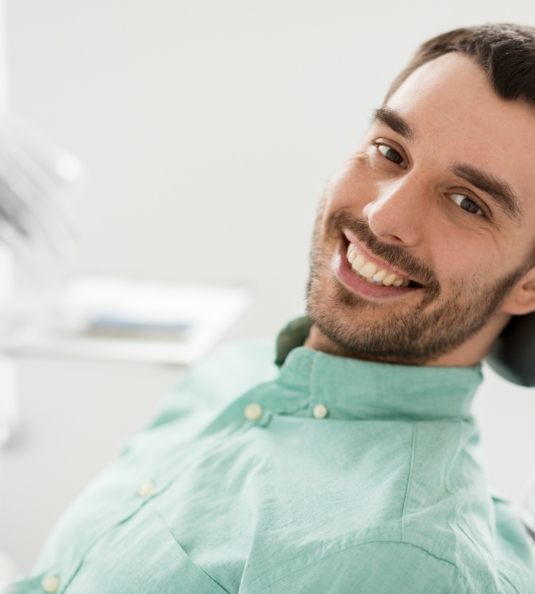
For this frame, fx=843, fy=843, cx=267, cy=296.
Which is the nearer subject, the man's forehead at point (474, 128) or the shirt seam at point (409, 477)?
the shirt seam at point (409, 477)

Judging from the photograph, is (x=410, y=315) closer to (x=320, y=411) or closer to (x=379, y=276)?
(x=379, y=276)

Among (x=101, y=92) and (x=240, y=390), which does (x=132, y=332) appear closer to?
(x=240, y=390)

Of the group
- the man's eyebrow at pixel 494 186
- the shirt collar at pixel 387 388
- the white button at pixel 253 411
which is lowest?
the white button at pixel 253 411

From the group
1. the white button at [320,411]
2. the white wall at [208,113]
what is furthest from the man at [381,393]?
the white wall at [208,113]

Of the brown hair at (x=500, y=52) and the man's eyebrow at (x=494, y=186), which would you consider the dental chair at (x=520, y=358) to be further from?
the brown hair at (x=500, y=52)

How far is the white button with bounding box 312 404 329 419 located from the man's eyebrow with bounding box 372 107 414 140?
35 cm

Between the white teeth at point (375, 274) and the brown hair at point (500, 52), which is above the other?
the brown hair at point (500, 52)

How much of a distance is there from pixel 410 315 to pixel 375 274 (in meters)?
0.07

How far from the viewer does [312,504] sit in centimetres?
88

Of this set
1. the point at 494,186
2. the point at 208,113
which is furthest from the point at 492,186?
the point at 208,113

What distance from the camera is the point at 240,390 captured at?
1.29 metres

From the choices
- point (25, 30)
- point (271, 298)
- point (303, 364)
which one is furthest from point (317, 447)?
point (25, 30)

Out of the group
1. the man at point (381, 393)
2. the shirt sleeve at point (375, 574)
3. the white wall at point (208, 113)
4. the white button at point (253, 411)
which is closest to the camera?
the shirt sleeve at point (375, 574)

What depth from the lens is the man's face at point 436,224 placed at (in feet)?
3.17
